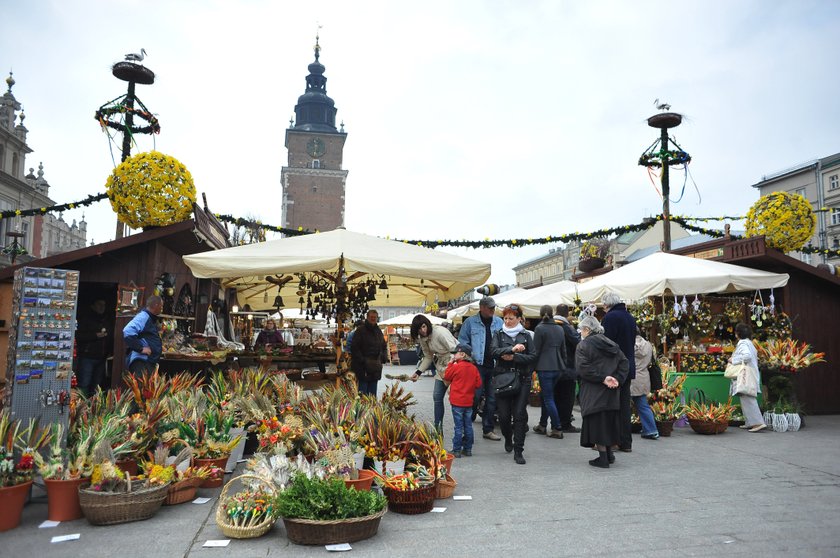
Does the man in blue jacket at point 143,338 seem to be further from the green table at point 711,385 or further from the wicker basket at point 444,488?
the green table at point 711,385

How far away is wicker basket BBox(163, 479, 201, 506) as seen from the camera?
178 inches

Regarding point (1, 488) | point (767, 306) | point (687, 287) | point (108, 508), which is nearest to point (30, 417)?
point (1, 488)

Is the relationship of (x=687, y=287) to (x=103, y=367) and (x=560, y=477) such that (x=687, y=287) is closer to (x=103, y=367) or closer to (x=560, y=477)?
(x=560, y=477)

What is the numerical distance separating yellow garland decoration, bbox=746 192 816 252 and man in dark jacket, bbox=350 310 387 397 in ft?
26.1

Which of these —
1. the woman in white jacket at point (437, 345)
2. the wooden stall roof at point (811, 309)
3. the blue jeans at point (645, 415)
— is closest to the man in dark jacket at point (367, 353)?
the woman in white jacket at point (437, 345)

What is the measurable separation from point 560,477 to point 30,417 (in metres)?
4.86

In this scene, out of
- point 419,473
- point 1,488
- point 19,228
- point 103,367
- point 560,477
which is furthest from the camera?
point 19,228

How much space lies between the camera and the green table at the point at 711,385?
9.48m

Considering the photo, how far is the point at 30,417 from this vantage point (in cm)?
495

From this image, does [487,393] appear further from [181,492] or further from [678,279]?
[181,492]

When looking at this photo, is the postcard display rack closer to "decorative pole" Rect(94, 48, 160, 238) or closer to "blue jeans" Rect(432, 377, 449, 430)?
"blue jeans" Rect(432, 377, 449, 430)

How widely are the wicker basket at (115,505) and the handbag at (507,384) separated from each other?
3.66m

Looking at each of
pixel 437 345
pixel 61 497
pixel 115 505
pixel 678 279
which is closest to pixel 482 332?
pixel 437 345

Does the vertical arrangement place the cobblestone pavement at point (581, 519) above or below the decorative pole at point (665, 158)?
below
